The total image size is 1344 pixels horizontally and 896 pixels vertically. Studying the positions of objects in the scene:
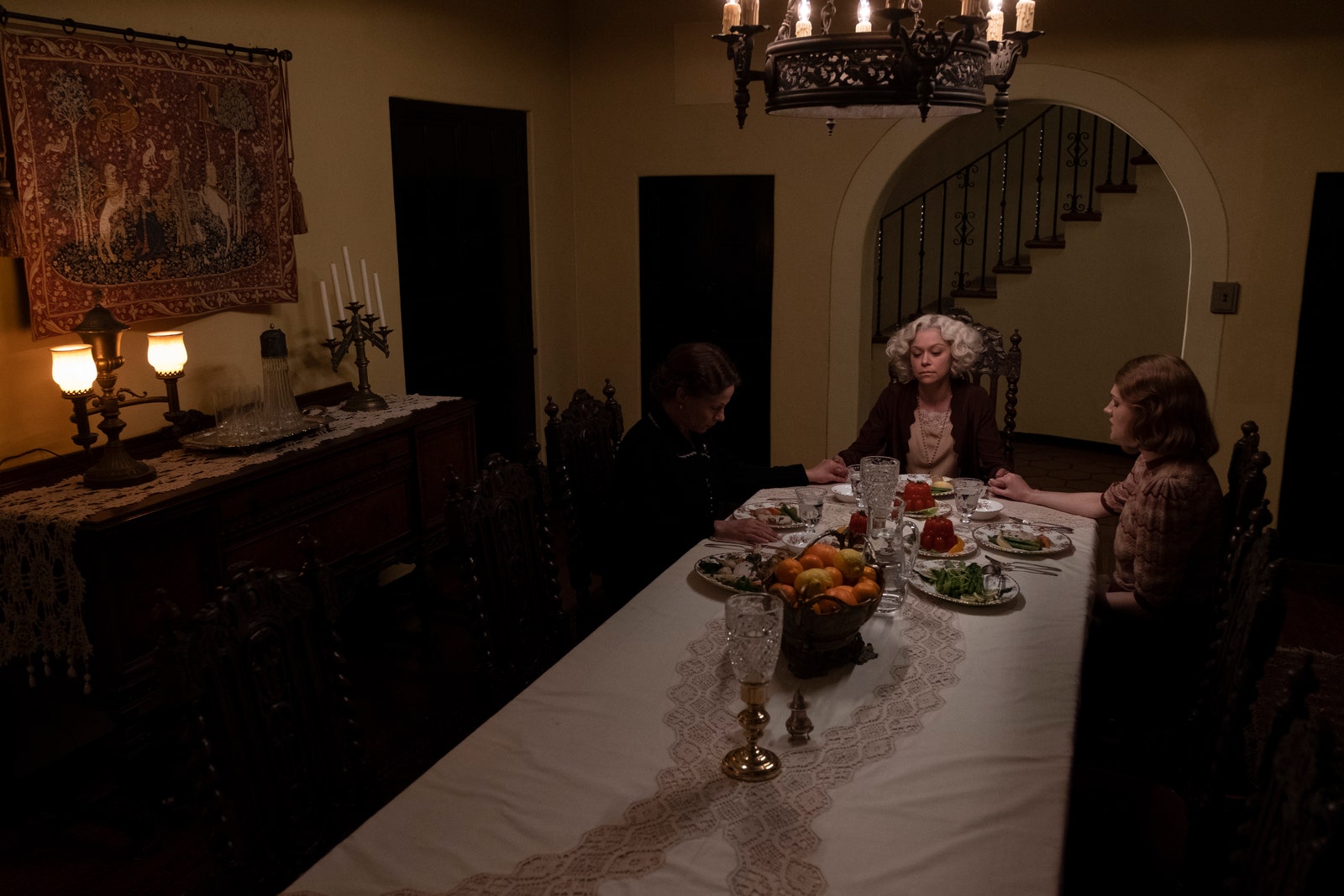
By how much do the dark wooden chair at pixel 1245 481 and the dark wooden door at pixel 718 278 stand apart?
2.78m

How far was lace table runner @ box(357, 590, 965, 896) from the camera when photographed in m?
1.40

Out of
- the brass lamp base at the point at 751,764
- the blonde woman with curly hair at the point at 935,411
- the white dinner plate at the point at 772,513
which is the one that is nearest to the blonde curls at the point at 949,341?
the blonde woman with curly hair at the point at 935,411

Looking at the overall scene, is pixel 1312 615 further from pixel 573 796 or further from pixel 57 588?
pixel 57 588

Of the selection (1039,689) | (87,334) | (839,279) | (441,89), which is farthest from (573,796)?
(839,279)

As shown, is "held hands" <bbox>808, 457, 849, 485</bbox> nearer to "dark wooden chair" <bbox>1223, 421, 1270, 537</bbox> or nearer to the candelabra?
"dark wooden chair" <bbox>1223, 421, 1270, 537</bbox>

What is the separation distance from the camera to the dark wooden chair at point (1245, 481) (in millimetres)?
A: 2633

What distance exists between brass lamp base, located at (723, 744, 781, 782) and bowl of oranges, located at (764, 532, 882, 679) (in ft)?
0.93

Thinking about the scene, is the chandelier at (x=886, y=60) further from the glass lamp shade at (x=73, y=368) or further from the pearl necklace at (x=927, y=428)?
the glass lamp shade at (x=73, y=368)

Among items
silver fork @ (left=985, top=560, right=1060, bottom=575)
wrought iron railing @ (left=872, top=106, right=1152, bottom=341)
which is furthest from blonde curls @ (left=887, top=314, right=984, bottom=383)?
wrought iron railing @ (left=872, top=106, right=1152, bottom=341)

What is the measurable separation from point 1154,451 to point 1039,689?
0.99 meters

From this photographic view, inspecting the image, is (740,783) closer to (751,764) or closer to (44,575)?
(751,764)

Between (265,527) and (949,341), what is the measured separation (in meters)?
2.27

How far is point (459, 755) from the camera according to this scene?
1.69 m

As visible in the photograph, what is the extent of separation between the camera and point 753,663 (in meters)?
1.58
